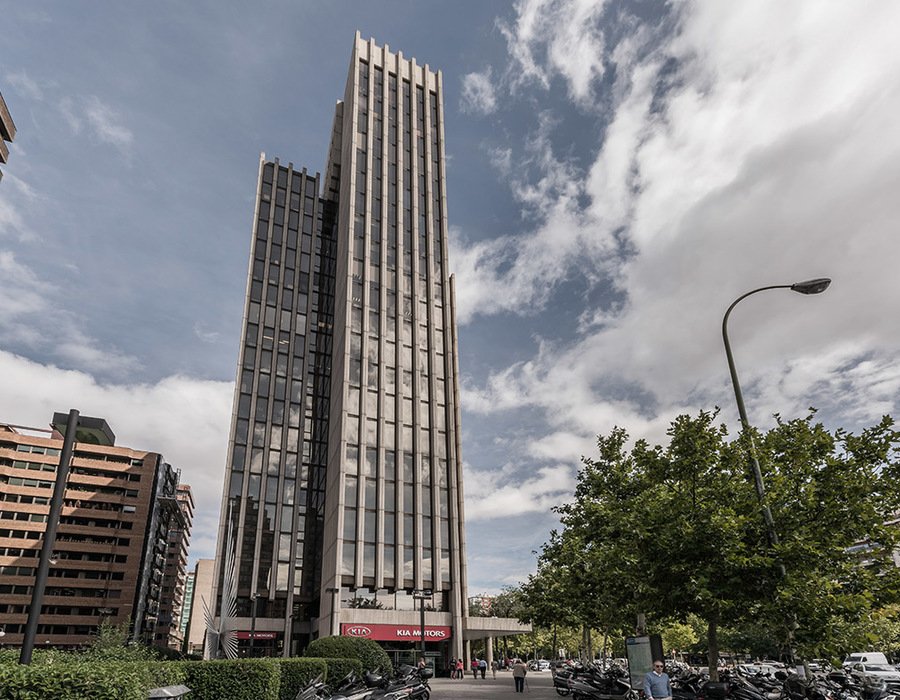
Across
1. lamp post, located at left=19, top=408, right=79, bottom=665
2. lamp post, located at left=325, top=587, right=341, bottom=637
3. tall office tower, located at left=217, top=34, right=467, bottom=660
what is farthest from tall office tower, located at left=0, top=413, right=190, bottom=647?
lamp post, located at left=19, top=408, right=79, bottom=665

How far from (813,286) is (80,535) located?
96.8 metres

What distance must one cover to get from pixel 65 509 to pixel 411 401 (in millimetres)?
64164

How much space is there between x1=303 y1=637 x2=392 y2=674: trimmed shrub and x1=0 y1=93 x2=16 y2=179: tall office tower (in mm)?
31140

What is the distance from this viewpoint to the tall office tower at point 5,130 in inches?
1228

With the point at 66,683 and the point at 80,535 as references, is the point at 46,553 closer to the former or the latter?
the point at 66,683

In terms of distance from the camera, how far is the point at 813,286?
13.9 meters

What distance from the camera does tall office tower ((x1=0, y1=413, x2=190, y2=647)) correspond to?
3024 inches

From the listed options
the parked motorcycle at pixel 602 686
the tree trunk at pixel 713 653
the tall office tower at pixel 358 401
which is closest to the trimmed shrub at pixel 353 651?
the parked motorcycle at pixel 602 686

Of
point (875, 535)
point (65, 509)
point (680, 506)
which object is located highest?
point (65, 509)

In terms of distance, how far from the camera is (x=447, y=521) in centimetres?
4838

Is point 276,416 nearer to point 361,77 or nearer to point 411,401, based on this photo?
point 411,401

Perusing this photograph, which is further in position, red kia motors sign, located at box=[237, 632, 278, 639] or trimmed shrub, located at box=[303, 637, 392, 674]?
red kia motors sign, located at box=[237, 632, 278, 639]

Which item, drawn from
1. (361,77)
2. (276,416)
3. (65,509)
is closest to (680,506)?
(276,416)

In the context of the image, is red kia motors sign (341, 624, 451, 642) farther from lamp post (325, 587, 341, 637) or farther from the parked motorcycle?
the parked motorcycle
